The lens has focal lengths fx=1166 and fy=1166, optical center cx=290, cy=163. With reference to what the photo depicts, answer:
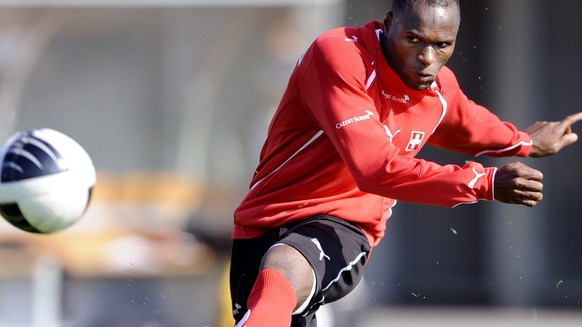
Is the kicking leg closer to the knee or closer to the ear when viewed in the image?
the knee

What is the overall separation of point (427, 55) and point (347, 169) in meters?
0.61

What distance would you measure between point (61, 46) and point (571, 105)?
521 cm

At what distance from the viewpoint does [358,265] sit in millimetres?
4961

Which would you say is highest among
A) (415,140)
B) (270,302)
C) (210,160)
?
(415,140)

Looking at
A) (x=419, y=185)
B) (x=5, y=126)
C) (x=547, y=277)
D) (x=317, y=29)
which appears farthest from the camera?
(x=547, y=277)

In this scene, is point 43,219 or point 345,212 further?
point 43,219

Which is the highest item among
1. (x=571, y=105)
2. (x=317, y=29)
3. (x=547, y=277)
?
(x=317, y=29)

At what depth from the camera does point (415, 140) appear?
16.4 ft

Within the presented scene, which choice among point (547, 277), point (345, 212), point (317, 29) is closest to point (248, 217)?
point (345, 212)

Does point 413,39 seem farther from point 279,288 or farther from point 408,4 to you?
point 279,288

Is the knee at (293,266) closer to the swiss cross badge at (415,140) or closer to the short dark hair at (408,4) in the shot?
the swiss cross badge at (415,140)

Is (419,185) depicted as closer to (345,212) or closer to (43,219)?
(345,212)

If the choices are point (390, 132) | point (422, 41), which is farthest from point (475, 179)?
point (422, 41)

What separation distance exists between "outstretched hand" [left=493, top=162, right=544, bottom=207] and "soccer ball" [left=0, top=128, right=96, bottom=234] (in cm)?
217
